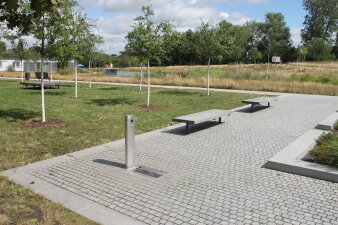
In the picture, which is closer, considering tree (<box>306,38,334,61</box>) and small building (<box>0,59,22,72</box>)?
small building (<box>0,59,22,72</box>)

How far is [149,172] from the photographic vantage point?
16.3 ft

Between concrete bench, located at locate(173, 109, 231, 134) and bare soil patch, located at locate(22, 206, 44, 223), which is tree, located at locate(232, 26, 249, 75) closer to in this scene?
concrete bench, located at locate(173, 109, 231, 134)

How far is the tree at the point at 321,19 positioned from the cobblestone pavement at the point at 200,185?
79.9m

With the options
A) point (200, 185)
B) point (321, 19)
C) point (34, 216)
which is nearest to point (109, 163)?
point (200, 185)

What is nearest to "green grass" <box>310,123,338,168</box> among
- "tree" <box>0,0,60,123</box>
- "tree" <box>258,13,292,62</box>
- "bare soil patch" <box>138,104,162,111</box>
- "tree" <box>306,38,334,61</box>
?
"tree" <box>0,0,60,123</box>

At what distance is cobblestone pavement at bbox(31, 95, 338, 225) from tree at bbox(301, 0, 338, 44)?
262ft

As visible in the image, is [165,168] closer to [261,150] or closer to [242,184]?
[242,184]

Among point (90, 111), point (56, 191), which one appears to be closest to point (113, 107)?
point (90, 111)

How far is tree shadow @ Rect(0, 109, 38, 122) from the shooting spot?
30.3ft

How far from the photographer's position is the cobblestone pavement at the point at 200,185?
3.69 meters

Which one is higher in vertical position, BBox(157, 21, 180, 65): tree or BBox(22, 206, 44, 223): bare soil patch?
BBox(157, 21, 180, 65): tree

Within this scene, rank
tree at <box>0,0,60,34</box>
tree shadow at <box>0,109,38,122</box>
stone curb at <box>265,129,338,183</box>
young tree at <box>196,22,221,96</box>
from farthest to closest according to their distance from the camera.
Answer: young tree at <box>196,22,221,96</box> → tree shadow at <box>0,109,38,122</box> → stone curb at <box>265,129,338,183</box> → tree at <box>0,0,60,34</box>

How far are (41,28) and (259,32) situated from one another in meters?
88.5

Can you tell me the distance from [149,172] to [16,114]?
22.1 feet
